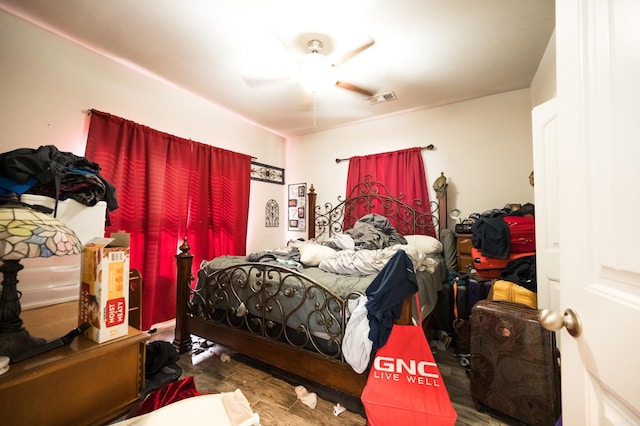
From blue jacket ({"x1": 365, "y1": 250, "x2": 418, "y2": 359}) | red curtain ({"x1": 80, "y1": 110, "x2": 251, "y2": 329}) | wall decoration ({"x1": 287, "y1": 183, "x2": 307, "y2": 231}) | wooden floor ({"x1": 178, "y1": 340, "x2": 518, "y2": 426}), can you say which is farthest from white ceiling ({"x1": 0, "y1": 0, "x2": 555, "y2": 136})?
wooden floor ({"x1": 178, "y1": 340, "x2": 518, "y2": 426})

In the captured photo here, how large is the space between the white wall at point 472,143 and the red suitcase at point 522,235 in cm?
80

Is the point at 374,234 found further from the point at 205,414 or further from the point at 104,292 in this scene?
the point at 104,292

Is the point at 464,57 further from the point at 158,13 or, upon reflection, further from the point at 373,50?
the point at 158,13

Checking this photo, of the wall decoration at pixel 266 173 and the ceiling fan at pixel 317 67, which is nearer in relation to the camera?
the ceiling fan at pixel 317 67

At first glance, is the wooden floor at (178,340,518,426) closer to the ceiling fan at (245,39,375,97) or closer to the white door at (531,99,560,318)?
the white door at (531,99,560,318)

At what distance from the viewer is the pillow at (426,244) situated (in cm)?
265

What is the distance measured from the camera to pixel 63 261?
1.42 metres

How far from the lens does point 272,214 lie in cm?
425

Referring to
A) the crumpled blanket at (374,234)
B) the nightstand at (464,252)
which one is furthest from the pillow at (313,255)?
the nightstand at (464,252)

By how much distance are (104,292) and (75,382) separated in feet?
0.82

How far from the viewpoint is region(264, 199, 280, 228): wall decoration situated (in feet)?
13.6

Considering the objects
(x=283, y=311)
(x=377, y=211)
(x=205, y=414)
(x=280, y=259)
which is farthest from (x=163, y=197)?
(x=377, y=211)

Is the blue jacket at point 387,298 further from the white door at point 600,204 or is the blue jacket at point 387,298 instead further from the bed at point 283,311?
the white door at point 600,204

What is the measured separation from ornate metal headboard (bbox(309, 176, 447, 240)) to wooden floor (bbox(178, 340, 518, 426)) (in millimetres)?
1564
